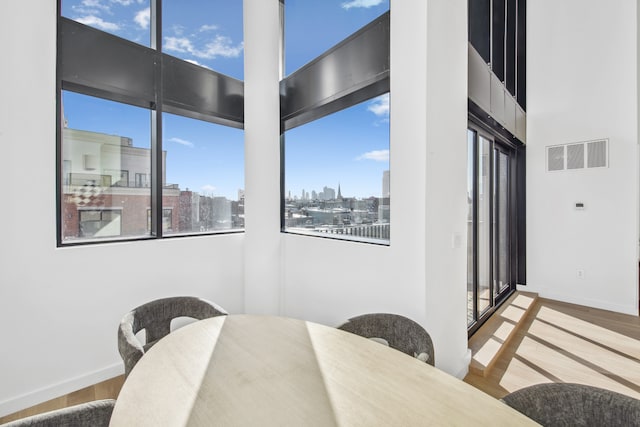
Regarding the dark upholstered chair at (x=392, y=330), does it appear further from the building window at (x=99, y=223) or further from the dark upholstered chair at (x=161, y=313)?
the building window at (x=99, y=223)

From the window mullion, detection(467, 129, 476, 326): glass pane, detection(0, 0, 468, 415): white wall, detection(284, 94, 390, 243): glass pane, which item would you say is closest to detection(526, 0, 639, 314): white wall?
detection(467, 129, 476, 326): glass pane

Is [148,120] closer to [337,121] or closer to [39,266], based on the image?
[39,266]

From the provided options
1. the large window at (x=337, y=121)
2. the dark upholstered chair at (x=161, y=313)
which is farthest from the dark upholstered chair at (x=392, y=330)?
the dark upholstered chair at (x=161, y=313)

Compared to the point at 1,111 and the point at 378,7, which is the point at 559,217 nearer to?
the point at 378,7

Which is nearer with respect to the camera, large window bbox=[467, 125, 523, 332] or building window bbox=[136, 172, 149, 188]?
building window bbox=[136, 172, 149, 188]

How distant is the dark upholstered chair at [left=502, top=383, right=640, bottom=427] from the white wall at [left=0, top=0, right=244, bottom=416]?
280 cm

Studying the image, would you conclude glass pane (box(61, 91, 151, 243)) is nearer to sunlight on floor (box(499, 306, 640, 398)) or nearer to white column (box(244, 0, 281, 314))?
white column (box(244, 0, 281, 314))

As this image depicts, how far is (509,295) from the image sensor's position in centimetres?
421

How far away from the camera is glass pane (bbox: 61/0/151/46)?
7.64 ft

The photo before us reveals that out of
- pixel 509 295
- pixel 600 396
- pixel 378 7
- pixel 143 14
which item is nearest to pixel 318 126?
pixel 378 7

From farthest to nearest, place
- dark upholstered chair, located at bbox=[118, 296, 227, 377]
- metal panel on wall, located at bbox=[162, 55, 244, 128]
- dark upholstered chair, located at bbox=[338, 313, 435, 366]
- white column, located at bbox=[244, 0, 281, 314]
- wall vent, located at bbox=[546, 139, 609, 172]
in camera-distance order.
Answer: wall vent, located at bbox=[546, 139, 609, 172], white column, located at bbox=[244, 0, 281, 314], metal panel on wall, located at bbox=[162, 55, 244, 128], dark upholstered chair, located at bbox=[118, 296, 227, 377], dark upholstered chair, located at bbox=[338, 313, 435, 366]

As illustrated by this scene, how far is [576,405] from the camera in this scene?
95 cm

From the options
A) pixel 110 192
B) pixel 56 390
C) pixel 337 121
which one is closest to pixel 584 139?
pixel 337 121

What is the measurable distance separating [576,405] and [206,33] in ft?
13.2
